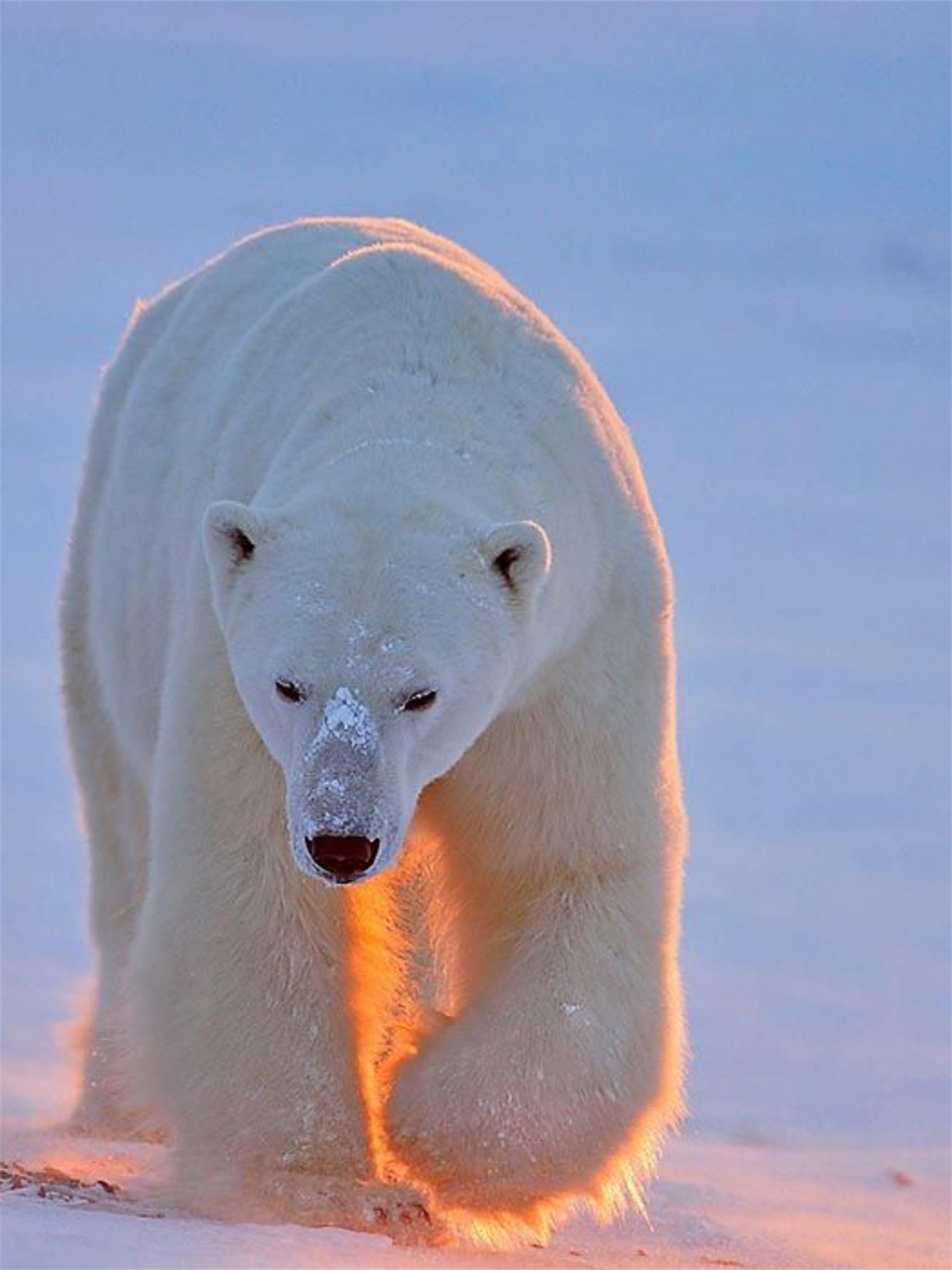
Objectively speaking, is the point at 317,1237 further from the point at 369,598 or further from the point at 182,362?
the point at 182,362

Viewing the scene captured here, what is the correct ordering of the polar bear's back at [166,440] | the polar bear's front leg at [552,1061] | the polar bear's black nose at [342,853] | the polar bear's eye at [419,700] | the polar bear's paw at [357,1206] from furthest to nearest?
1. the polar bear's back at [166,440]
2. the polar bear's front leg at [552,1061]
3. the polar bear's paw at [357,1206]
4. the polar bear's eye at [419,700]
5. the polar bear's black nose at [342,853]

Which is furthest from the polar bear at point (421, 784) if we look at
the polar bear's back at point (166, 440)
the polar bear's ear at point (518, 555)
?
the polar bear's back at point (166, 440)

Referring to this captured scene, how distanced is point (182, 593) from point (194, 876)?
74cm

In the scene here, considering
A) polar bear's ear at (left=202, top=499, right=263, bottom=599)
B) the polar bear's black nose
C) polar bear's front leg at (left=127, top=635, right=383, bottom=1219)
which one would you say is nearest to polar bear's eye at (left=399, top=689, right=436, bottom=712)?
the polar bear's black nose

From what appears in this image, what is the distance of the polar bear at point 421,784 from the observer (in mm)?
5879

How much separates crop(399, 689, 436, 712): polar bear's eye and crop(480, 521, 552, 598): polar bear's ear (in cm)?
33

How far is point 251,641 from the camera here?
19.3ft

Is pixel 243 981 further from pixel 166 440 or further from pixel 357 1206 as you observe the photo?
pixel 166 440

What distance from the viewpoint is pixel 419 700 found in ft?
18.7

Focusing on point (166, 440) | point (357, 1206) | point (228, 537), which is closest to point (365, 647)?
point (228, 537)

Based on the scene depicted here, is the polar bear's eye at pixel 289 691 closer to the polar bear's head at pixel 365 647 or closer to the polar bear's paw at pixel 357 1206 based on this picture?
the polar bear's head at pixel 365 647

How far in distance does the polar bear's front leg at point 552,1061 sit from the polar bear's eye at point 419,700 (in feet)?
3.20

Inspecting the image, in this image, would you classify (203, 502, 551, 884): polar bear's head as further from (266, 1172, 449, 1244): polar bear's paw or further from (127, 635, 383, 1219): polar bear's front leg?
(266, 1172, 449, 1244): polar bear's paw

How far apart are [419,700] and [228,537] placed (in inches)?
23.2
